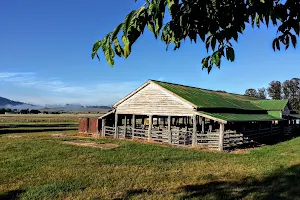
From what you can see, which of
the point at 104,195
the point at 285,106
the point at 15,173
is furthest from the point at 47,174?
the point at 285,106

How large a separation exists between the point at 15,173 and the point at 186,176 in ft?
22.5

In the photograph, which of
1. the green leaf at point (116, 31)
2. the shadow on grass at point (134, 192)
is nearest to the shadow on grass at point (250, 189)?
the shadow on grass at point (134, 192)

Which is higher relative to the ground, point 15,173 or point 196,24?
point 196,24

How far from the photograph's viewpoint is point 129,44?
3.14 metres

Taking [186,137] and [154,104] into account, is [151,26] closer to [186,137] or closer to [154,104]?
[186,137]

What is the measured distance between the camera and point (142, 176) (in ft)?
41.2

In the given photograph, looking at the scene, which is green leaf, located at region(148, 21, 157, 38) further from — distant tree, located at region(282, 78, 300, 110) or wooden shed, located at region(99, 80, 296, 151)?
distant tree, located at region(282, 78, 300, 110)

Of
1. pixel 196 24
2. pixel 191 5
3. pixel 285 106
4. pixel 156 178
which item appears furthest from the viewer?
pixel 285 106

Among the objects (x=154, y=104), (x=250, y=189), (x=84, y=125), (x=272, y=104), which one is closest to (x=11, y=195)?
(x=250, y=189)

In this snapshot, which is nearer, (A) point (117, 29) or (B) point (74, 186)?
(A) point (117, 29)

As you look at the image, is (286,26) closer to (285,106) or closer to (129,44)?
(129,44)

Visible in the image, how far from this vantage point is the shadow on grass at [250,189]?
946 centimetres

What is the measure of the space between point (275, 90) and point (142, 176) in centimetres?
10661

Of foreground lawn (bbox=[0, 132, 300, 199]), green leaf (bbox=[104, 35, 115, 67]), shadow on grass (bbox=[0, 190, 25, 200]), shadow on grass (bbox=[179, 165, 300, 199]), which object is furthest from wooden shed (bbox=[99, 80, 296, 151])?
green leaf (bbox=[104, 35, 115, 67])
